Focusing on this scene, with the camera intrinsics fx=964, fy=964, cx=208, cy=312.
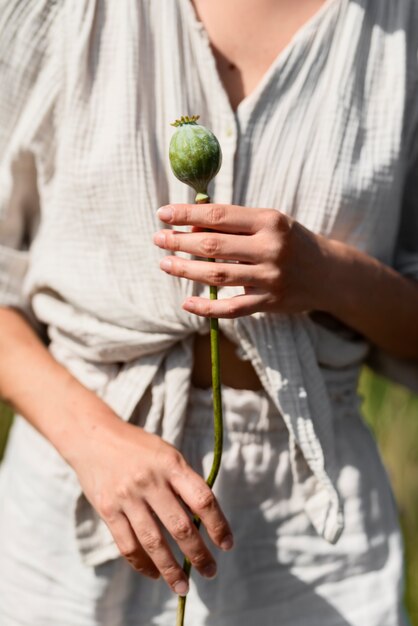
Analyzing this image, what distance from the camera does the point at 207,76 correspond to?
1.28 meters

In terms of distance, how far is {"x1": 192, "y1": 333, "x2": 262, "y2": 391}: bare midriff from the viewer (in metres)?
1.32

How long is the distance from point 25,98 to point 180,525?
615 millimetres

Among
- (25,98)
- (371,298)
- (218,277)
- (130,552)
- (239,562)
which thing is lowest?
(239,562)

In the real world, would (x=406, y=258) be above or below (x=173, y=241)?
below

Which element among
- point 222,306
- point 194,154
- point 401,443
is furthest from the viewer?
point 401,443

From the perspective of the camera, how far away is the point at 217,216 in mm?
1034

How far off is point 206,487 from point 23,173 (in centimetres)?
53

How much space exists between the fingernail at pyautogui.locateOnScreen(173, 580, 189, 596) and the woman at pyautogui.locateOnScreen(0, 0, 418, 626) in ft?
0.44

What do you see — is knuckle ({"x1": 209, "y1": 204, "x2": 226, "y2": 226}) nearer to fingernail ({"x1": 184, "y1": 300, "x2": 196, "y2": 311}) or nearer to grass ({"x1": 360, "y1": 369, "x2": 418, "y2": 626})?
fingernail ({"x1": 184, "y1": 300, "x2": 196, "y2": 311})

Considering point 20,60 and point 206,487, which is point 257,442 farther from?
point 20,60

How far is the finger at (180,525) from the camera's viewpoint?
113 centimetres

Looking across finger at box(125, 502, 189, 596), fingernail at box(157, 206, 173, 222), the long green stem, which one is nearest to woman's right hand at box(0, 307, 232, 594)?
finger at box(125, 502, 189, 596)

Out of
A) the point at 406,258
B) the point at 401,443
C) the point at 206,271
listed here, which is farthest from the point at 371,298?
the point at 401,443

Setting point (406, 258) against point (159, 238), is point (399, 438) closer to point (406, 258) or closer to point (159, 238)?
point (406, 258)
